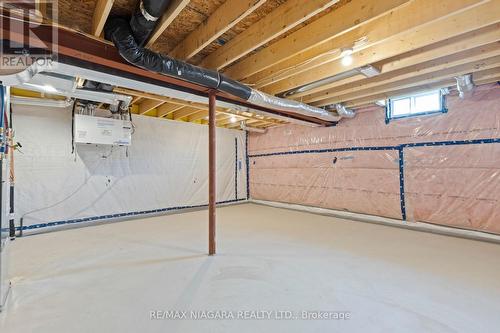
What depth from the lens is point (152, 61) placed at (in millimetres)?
2008

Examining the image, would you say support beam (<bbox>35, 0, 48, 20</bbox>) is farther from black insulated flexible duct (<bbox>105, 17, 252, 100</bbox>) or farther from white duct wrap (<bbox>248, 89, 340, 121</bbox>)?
white duct wrap (<bbox>248, 89, 340, 121</bbox>)

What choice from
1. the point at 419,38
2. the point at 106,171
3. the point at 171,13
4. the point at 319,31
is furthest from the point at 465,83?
Answer: the point at 106,171

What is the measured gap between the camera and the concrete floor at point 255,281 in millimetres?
1496

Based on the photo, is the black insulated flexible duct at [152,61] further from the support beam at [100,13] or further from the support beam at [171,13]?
the support beam at [171,13]

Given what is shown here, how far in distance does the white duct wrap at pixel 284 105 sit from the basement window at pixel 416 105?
973mm

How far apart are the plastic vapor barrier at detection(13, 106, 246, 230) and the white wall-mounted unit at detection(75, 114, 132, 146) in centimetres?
45

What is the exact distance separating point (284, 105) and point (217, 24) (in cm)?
167

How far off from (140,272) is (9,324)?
2.84ft

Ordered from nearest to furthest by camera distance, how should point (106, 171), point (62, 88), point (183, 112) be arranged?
point (62, 88) → point (106, 171) → point (183, 112)

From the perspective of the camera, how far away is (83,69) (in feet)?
6.98

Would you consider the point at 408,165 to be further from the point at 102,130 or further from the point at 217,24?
the point at 102,130

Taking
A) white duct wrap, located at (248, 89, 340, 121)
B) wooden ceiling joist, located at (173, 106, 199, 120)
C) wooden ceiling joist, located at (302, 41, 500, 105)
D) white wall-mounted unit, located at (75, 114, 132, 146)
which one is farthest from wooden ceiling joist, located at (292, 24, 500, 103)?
white wall-mounted unit, located at (75, 114, 132, 146)

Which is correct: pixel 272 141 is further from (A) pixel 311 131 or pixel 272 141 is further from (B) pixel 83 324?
(B) pixel 83 324

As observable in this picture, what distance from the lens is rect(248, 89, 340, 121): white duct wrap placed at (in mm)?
3038
